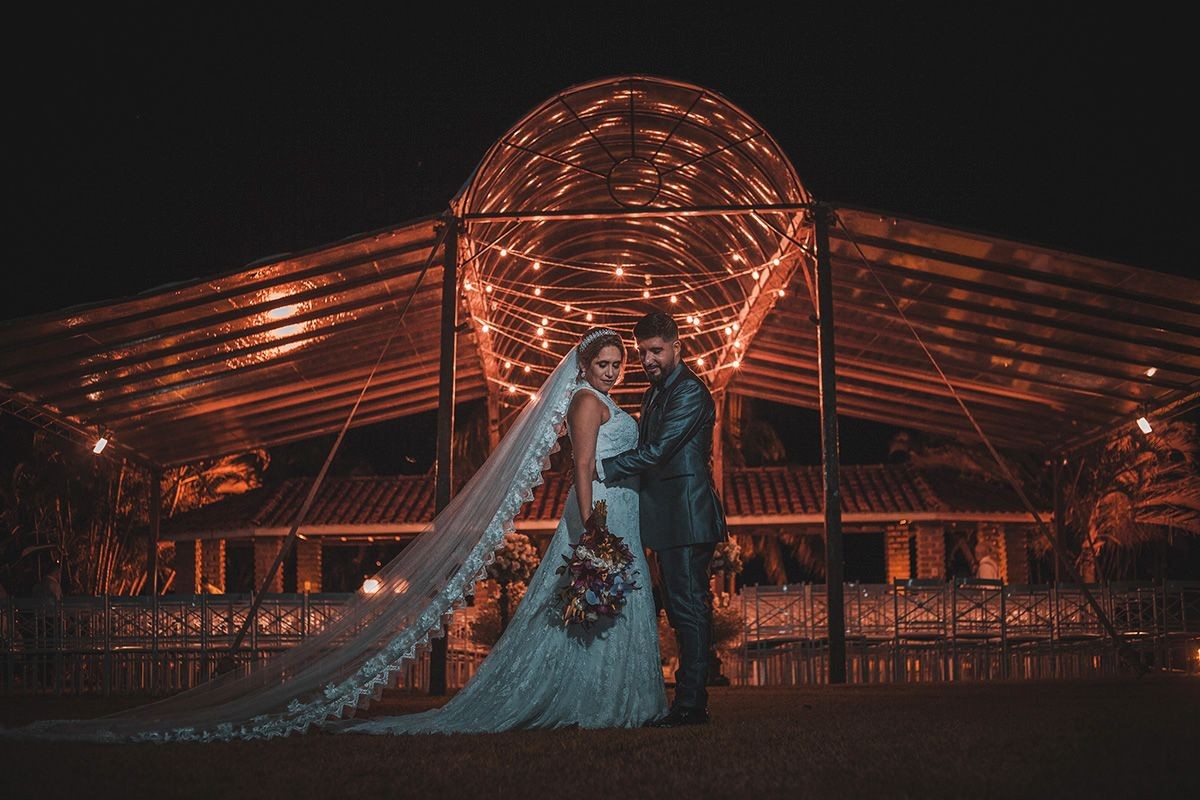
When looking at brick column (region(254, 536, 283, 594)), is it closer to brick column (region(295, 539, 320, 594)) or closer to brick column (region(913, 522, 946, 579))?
brick column (region(295, 539, 320, 594))

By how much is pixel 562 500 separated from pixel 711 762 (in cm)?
1703

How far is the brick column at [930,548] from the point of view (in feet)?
72.4

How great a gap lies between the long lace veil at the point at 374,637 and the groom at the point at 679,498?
619 mm

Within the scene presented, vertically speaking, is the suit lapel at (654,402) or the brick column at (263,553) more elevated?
the suit lapel at (654,402)

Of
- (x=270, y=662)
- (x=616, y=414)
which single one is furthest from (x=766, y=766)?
(x=270, y=662)

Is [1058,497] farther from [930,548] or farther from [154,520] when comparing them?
[154,520]

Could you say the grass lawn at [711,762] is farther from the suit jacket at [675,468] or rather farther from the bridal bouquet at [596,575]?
the suit jacket at [675,468]

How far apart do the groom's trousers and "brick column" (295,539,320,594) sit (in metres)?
17.9

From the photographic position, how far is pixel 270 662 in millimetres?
6980

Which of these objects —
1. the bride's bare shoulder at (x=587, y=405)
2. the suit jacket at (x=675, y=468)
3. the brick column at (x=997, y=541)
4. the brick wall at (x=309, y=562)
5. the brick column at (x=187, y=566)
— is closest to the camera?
the suit jacket at (x=675, y=468)

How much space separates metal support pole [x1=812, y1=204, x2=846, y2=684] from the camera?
11891 mm

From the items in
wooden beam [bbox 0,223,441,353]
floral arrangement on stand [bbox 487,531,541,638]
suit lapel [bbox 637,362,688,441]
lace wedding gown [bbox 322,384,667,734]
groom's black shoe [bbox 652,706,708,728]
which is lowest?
groom's black shoe [bbox 652,706,708,728]

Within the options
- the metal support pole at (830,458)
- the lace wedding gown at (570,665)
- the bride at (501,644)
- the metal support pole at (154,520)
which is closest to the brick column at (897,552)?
the metal support pole at (830,458)

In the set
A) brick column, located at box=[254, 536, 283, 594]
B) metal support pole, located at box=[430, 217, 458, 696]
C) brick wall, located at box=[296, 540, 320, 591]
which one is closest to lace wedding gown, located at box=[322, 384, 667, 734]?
metal support pole, located at box=[430, 217, 458, 696]
